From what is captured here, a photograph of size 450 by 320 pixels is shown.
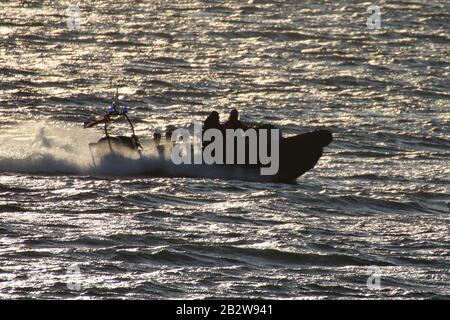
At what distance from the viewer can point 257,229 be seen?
29172 mm

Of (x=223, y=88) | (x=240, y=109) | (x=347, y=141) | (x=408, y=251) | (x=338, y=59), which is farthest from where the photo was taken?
(x=338, y=59)

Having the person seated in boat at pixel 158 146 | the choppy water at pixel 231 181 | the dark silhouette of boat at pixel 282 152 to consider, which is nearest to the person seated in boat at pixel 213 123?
the dark silhouette of boat at pixel 282 152

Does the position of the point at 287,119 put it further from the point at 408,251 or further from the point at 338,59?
the point at 408,251

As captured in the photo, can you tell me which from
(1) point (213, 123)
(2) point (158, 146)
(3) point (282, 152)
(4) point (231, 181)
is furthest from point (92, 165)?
(3) point (282, 152)

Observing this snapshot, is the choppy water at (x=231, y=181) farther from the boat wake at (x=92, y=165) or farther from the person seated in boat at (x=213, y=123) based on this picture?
the person seated in boat at (x=213, y=123)

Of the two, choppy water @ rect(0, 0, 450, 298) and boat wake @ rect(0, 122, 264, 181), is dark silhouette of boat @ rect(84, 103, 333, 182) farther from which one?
choppy water @ rect(0, 0, 450, 298)

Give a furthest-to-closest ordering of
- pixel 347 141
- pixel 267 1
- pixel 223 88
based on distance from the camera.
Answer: pixel 267 1
pixel 223 88
pixel 347 141

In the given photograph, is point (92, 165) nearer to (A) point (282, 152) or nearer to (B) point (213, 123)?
(B) point (213, 123)

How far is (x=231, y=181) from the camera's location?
3416 cm

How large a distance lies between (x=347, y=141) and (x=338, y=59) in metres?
12.6

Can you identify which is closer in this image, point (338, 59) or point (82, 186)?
point (82, 186)

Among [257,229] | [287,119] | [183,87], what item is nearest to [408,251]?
[257,229]

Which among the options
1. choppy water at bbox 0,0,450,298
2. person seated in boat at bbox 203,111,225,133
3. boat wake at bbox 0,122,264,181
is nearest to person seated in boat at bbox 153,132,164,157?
boat wake at bbox 0,122,264,181

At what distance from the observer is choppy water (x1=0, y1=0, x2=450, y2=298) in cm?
2578
